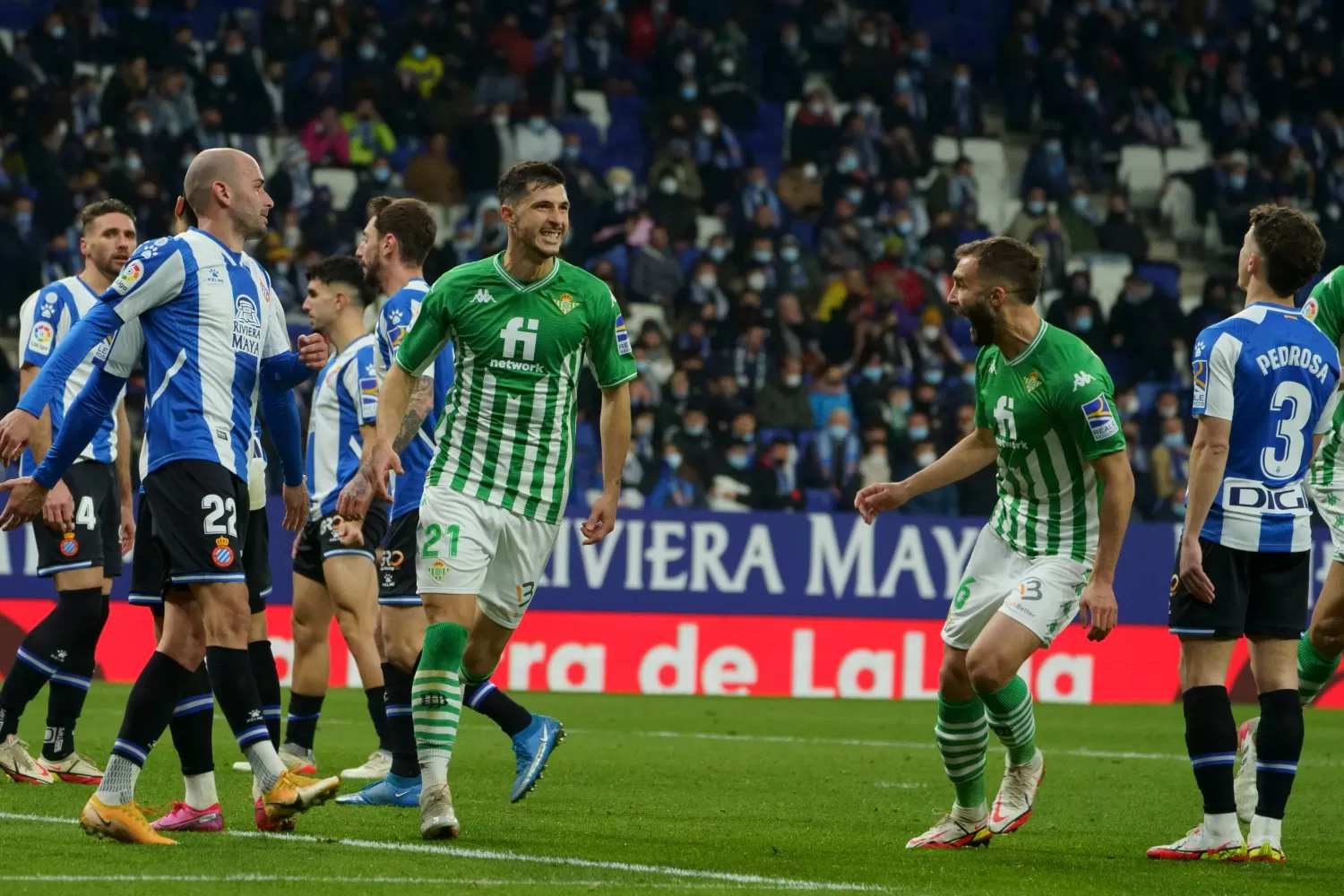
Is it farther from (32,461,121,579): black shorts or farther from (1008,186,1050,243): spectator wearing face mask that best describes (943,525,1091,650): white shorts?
(1008,186,1050,243): spectator wearing face mask

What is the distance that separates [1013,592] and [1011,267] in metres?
1.14

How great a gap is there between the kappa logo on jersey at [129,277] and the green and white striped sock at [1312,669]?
486 centimetres

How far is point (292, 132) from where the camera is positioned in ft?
69.1

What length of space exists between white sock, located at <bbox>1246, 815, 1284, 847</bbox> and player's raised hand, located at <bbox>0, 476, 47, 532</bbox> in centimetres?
425

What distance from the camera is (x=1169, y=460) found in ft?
60.1

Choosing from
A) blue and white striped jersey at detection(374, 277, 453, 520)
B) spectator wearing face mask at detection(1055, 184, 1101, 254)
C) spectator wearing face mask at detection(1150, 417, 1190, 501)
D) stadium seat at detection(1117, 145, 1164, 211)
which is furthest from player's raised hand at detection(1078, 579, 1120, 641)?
stadium seat at detection(1117, 145, 1164, 211)

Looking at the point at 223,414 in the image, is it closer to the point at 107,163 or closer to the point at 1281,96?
the point at 107,163

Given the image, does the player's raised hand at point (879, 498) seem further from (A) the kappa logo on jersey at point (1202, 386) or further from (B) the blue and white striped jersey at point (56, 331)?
(B) the blue and white striped jersey at point (56, 331)

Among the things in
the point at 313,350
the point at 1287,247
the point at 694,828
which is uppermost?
the point at 1287,247

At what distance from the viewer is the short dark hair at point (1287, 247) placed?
650 centimetres

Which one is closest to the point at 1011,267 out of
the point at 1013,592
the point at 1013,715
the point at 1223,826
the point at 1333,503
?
the point at 1013,592

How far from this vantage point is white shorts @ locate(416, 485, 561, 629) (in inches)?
254

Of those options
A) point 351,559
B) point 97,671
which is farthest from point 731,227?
point 351,559

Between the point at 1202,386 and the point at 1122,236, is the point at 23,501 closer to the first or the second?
the point at 1202,386
